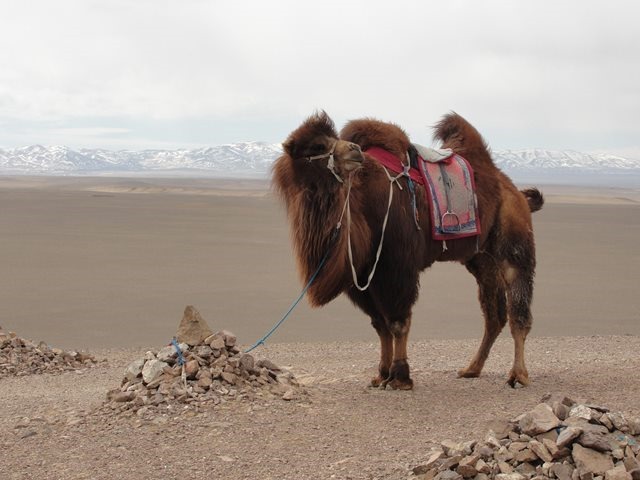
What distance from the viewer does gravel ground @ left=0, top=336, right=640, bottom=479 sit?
5.45 meters

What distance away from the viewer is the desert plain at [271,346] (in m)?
5.71

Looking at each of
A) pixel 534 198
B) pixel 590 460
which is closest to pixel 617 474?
pixel 590 460

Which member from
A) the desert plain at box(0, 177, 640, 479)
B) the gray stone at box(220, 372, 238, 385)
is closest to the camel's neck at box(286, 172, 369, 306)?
the desert plain at box(0, 177, 640, 479)

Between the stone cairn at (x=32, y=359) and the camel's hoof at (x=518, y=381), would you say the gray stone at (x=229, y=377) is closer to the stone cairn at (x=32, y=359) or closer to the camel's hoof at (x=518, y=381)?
the camel's hoof at (x=518, y=381)

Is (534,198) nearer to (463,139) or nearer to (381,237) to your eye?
(463,139)

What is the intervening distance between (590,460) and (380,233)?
9.15 feet

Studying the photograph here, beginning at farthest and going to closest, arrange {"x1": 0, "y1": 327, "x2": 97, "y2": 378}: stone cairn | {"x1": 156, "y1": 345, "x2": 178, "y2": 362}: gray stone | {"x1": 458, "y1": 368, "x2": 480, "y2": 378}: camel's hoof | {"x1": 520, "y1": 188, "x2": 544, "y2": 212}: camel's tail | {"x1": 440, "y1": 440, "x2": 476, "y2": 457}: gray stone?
{"x1": 0, "y1": 327, "x2": 97, "y2": 378}: stone cairn, {"x1": 520, "y1": 188, "x2": 544, "y2": 212}: camel's tail, {"x1": 458, "y1": 368, "x2": 480, "y2": 378}: camel's hoof, {"x1": 156, "y1": 345, "x2": 178, "y2": 362}: gray stone, {"x1": 440, "y1": 440, "x2": 476, "y2": 457}: gray stone

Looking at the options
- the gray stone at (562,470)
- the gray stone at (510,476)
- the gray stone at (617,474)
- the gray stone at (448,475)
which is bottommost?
the gray stone at (448,475)

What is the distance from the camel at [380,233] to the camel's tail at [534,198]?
52cm

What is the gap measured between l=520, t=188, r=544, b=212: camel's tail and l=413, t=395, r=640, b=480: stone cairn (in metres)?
3.79

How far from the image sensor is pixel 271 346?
11234 millimetres

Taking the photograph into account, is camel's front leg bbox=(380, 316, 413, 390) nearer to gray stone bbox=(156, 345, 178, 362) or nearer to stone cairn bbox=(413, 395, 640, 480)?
gray stone bbox=(156, 345, 178, 362)

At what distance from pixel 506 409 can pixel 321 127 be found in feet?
8.53

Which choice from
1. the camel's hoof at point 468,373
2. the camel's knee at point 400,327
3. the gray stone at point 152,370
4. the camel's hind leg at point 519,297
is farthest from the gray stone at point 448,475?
the camel's hoof at point 468,373
